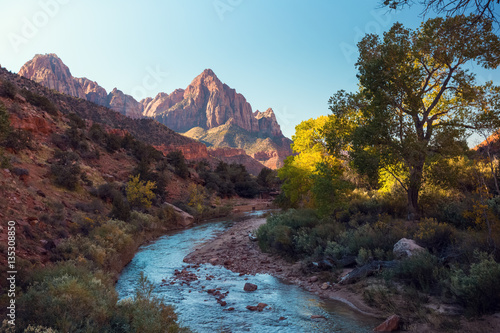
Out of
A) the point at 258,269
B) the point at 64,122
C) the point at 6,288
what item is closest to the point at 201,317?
the point at 6,288

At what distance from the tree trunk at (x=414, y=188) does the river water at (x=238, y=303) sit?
22.6 ft

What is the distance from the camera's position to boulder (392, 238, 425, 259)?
9703mm

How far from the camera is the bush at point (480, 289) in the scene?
648cm

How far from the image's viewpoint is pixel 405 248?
32.9 feet

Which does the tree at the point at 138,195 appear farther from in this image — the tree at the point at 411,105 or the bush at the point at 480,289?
the bush at the point at 480,289

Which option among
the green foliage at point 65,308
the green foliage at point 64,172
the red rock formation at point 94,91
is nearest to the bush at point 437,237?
the green foliage at point 65,308

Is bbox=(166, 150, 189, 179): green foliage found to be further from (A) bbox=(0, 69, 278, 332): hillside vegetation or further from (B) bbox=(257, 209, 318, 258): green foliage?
(B) bbox=(257, 209, 318, 258): green foliage

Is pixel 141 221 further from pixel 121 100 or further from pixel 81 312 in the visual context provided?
pixel 121 100

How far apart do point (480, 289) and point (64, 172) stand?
941 inches

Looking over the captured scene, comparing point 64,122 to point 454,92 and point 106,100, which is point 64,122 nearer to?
point 454,92

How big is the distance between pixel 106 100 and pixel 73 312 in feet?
645

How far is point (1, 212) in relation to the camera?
11.2m

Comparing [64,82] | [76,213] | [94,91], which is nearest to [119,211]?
[76,213]

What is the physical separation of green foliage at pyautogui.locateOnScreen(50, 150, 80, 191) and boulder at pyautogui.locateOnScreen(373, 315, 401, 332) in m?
21.4
